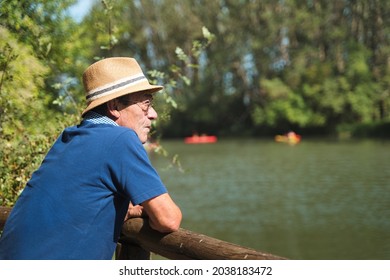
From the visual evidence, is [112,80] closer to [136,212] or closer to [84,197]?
[84,197]

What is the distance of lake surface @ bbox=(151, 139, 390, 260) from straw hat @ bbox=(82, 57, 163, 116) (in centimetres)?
362

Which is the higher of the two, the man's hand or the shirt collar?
the shirt collar

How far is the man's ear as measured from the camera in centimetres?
252

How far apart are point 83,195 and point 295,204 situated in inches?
585

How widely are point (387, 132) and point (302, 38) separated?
556 inches

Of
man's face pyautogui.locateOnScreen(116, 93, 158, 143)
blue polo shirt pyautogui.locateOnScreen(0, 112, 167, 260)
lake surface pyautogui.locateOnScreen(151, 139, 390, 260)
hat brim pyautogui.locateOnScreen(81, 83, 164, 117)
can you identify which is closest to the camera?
blue polo shirt pyautogui.locateOnScreen(0, 112, 167, 260)

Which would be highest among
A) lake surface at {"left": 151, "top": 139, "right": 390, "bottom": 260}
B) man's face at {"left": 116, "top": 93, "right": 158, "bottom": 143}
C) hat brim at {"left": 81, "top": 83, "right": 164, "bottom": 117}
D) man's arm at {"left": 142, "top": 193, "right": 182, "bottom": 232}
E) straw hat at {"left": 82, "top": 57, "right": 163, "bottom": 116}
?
straw hat at {"left": 82, "top": 57, "right": 163, "bottom": 116}

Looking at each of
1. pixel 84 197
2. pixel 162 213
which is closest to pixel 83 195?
pixel 84 197

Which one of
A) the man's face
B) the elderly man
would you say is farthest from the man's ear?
the elderly man

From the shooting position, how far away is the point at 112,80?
8.14ft

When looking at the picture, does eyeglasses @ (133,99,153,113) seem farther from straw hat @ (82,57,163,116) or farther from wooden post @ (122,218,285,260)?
wooden post @ (122,218,285,260)

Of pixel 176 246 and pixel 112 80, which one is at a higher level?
pixel 112 80

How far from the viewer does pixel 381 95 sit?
51812mm
